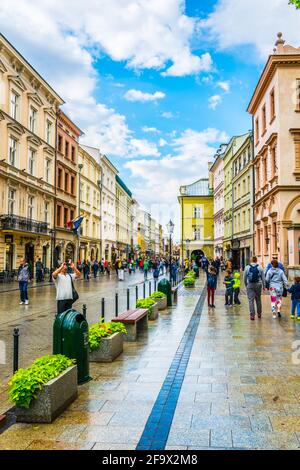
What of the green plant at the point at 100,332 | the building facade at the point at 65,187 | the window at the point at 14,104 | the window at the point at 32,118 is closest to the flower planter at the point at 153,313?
the green plant at the point at 100,332

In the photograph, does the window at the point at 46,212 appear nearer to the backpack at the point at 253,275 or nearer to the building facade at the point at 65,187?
the building facade at the point at 65,187

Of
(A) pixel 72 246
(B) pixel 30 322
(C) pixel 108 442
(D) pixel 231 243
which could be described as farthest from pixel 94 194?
(C) pixel 108 442

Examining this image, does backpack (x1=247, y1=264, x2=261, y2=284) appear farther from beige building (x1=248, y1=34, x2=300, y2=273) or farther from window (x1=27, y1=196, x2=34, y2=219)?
window (x1=27, y1=196, x2=34, y2=219)

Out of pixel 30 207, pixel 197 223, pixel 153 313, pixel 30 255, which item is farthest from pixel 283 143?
pixel 197 223

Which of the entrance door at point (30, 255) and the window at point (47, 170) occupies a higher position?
the window at point (47, 170)

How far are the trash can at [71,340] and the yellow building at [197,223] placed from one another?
6511cm

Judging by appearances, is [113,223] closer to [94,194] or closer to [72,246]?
[94,194]

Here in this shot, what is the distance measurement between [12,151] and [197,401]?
95.3ft

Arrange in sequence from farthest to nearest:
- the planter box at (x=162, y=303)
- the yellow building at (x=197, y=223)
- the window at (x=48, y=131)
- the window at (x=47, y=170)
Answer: the yellow building at (x=197, y=223) < the window at (x=48, y=131) < the window at (x=47, y=170) < the planter box at (x=162, y=303)

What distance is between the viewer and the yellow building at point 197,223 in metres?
71.7

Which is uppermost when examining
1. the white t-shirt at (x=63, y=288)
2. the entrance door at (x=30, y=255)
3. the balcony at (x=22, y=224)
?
the balcony at (x=22, y=224)

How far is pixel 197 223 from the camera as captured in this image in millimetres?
72562

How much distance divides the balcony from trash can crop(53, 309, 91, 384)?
23851 mm

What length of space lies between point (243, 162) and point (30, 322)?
110ft
